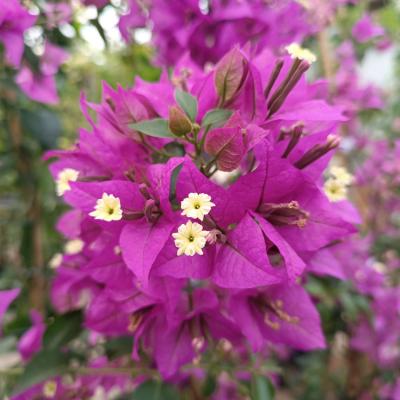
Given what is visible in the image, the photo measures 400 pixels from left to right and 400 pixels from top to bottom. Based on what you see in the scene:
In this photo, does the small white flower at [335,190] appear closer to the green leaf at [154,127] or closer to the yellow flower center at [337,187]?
the yellow flower center at [337,187]

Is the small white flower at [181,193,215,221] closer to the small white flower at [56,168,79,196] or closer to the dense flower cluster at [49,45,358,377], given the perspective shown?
the dense flower cluster at [49,45,358,377]

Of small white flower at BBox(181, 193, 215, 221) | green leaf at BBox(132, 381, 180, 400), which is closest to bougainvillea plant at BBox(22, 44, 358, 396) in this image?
small white flower at BBox(181, 193, 215, 221)

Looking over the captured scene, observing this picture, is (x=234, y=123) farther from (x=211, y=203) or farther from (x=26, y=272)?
(x=26, y=272)

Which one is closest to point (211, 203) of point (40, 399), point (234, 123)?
point (234, 123)

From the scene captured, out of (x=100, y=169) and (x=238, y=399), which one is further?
(x=238, y=399)

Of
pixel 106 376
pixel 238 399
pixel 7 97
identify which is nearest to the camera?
pixel 106 376

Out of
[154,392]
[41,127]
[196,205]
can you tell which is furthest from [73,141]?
[196,205]
